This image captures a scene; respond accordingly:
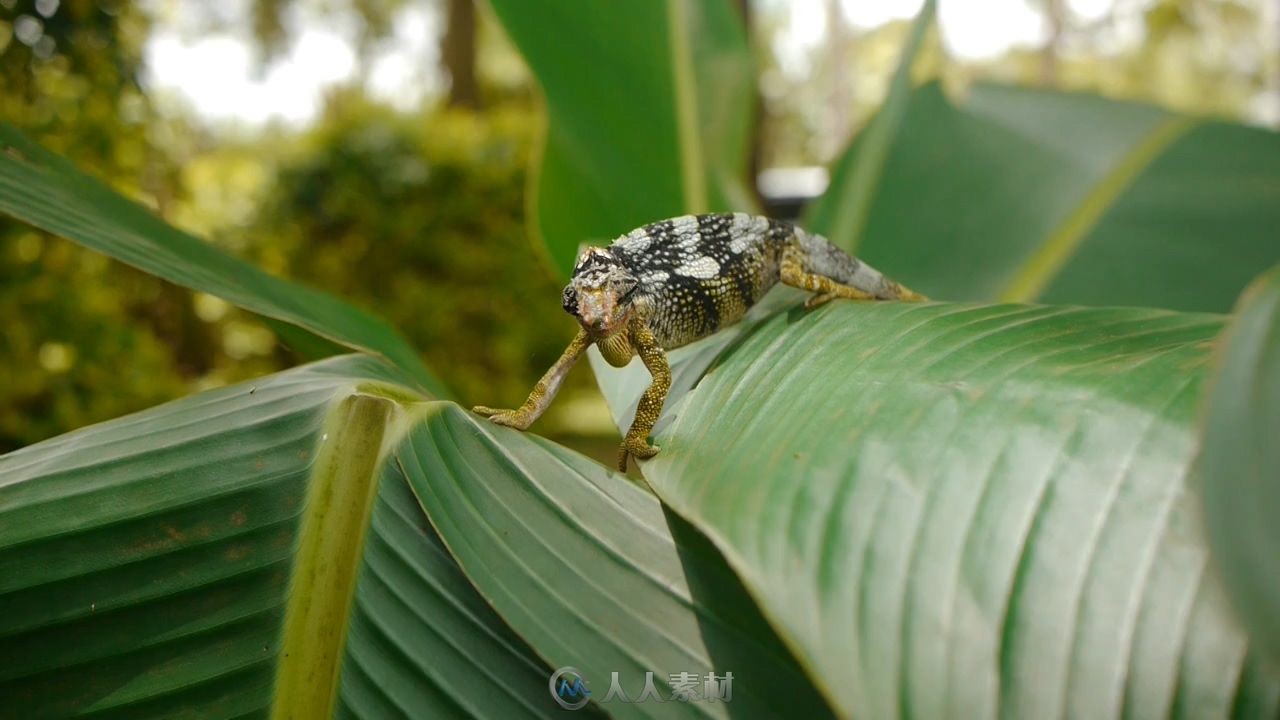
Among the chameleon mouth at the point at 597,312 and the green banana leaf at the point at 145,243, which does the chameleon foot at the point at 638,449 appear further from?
the green banana leaf at the point at 145,243

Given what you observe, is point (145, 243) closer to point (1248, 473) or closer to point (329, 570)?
point (329, 570)

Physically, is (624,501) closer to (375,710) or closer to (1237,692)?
(375,710)

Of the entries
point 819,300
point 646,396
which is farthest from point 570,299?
point 819,300

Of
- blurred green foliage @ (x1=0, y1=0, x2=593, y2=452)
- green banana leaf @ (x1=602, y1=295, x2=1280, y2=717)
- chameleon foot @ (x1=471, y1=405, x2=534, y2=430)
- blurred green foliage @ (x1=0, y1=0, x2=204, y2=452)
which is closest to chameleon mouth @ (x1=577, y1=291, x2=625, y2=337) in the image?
chameleon foot @ (x1=471, y1=405, x2=534, y2=430)

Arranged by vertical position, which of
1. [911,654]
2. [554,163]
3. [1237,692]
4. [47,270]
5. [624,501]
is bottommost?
[1237,692]

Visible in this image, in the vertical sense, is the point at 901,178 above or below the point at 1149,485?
above

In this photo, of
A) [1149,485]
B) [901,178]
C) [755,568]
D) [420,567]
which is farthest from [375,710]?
[901,178]

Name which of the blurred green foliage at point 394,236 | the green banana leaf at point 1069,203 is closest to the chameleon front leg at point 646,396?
the green banana leaf at point 1069,203
